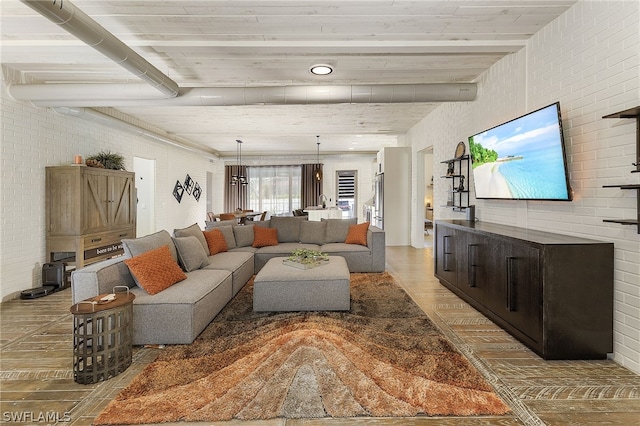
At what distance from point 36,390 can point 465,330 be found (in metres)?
3.34

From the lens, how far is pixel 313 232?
5934mm

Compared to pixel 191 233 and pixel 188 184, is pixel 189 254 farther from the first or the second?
pixel 188 184

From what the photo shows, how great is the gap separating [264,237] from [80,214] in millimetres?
2681

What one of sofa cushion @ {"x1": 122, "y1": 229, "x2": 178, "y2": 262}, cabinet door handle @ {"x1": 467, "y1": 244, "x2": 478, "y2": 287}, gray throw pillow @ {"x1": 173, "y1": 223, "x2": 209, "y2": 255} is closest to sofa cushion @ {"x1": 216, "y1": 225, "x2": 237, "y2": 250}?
gray throw pillow @ {"x1": 173, "y1": 223, "x2": 209, "y2": 255}

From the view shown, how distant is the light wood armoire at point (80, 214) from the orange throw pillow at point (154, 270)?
2367 mm

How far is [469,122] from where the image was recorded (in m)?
4.84

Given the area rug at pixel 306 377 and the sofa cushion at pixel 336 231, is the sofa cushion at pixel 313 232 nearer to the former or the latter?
the sofa cushion at pixel 336 231

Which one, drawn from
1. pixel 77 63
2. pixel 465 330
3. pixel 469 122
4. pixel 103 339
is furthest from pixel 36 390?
pixel 469 122

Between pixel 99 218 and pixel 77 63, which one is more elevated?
pixel 77 63

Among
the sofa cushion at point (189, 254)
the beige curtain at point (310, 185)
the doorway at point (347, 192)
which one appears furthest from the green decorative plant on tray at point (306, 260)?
the doorway at point (347, 192)

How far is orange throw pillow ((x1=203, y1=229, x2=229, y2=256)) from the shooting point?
4.85m

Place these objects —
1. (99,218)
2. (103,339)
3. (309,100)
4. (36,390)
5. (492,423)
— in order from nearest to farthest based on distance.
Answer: (492,423) < (36,390) < (103,339) < (309,100) < (99,218)

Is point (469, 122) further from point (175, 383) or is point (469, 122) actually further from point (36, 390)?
point (36, 390)

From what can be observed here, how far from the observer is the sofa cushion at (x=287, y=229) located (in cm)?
598
